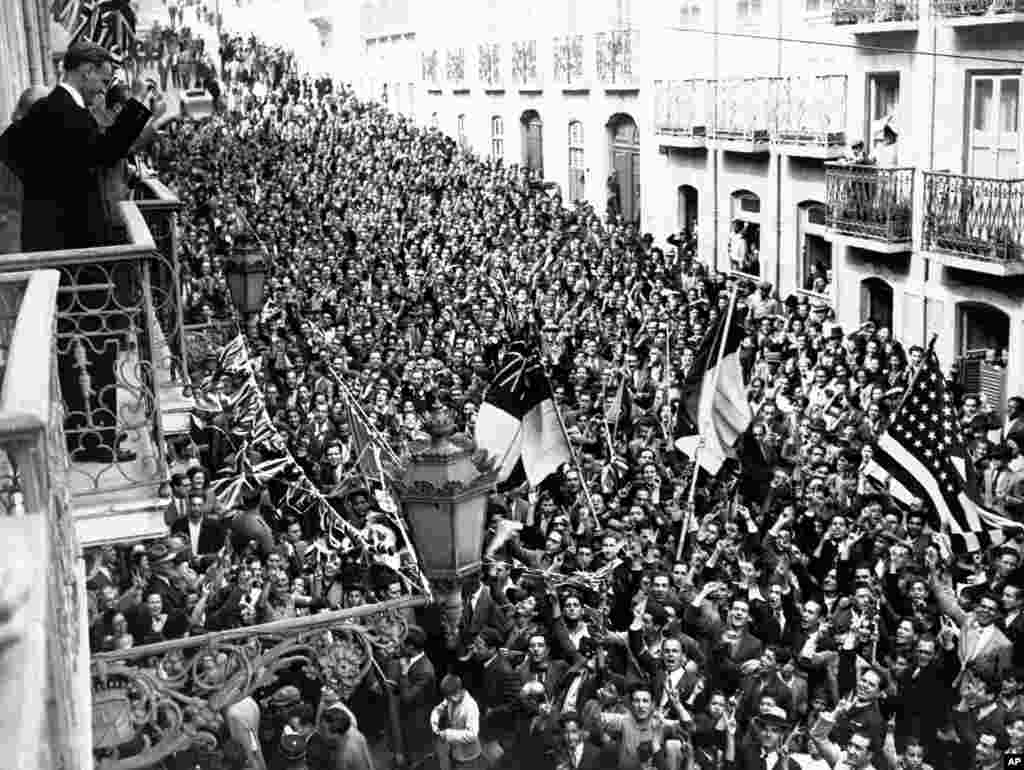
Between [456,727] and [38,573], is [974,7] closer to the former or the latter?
[456,727]

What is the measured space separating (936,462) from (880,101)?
36.2 ft

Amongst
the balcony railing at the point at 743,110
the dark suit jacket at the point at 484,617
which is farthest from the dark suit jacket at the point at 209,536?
the balcony railing at the point at 743,110

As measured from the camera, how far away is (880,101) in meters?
20.4

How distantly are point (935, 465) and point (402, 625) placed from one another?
18.4ft

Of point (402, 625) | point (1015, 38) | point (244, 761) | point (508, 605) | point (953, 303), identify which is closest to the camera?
point (402, 625)

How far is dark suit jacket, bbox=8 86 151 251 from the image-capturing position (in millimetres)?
5992

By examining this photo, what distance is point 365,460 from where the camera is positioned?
1173 cm

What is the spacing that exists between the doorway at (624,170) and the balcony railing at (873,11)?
8.97 m

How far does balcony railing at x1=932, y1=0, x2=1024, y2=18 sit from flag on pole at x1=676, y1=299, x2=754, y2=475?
282 inches

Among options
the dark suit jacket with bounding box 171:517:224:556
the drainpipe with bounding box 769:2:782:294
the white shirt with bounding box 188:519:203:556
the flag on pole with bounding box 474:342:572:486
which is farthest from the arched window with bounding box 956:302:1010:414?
the white shirt with bounding box 188:519:203:556

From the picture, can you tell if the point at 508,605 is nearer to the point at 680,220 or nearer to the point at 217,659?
the point at 217,659

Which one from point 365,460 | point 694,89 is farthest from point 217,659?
point 694,89

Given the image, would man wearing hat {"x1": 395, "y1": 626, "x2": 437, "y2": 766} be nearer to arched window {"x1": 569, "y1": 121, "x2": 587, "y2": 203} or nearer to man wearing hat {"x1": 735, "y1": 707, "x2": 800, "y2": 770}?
man wearing hat {"x1": 735, "y1": 707, "x2": 800, "y2": 770}

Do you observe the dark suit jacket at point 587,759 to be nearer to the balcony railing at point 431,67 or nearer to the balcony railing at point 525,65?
the balcony railing at point 525,65
